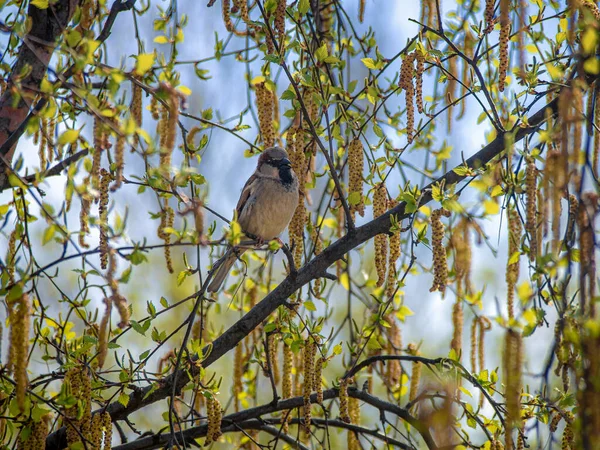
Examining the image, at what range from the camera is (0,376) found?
2375 mm

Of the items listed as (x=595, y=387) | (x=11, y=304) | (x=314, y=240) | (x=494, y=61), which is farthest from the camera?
(x=314, y=240)

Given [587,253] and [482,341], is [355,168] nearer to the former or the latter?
[482,341]

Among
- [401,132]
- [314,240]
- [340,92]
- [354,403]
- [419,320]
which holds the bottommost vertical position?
[354,403]

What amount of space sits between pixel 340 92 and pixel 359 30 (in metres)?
1.43

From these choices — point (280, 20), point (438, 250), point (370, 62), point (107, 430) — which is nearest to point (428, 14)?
point (370, 62)

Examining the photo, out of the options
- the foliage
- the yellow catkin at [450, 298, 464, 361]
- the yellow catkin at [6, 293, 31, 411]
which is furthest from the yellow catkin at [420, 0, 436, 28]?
the yellow catkin at [6, 293, 31, 411]

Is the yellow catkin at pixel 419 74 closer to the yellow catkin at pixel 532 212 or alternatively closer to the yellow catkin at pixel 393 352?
the yellow catkin at pixel 532 212

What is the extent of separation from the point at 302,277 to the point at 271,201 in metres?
1.64

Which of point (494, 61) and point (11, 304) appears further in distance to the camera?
point (494, 61)

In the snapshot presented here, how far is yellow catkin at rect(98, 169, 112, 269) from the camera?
2176 millimetres

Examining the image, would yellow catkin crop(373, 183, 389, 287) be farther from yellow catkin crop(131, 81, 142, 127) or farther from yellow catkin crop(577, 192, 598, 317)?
yellow catkin crop(577, 192, 598, 317)

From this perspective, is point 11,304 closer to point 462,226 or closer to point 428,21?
point 462,226

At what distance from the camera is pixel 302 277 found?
10.5ft

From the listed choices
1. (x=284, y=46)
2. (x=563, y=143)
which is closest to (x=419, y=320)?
(x=284, y=46)
